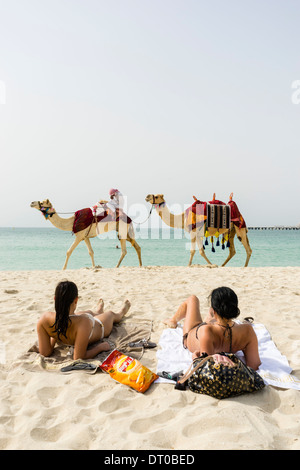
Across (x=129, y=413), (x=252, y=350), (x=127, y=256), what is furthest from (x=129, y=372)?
(x=127, y=256)

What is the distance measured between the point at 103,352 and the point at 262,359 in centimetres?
165

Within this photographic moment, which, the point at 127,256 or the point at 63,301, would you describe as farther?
the point at 127,256

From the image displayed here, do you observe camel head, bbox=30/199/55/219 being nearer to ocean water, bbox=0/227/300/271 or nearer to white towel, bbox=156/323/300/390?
ocean water, bbox=0/227/300/271

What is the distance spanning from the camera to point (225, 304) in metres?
2.94

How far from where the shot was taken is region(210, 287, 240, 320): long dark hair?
9.62 feet

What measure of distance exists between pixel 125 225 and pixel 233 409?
9779 millimetres

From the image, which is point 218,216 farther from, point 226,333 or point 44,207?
point 226,333

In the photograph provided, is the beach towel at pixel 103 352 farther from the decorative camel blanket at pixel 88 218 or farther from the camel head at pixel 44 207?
the camel head at pixel 44 207

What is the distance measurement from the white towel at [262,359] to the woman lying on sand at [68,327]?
26.2 inches

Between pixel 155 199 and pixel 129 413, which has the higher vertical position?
pixel 155 199

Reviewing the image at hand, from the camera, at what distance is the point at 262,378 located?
9.57 feet

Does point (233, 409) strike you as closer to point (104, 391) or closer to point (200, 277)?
point (104, 391)

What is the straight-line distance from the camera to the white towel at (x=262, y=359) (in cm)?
296
